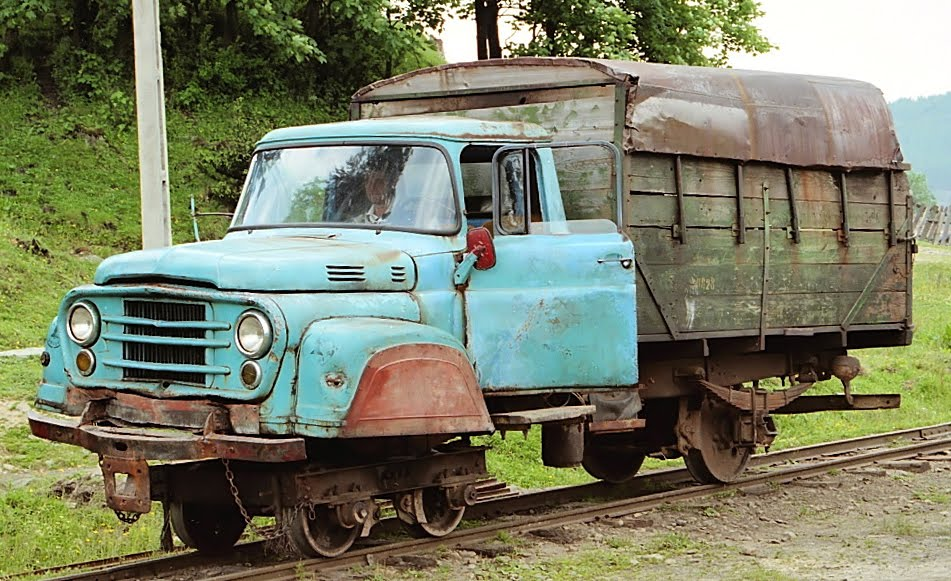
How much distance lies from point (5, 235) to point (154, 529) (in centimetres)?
1027

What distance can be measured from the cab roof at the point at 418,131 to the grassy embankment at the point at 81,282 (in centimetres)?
297

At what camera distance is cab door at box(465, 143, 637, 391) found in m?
8.55

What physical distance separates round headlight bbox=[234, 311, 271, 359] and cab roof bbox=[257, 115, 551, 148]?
177cm

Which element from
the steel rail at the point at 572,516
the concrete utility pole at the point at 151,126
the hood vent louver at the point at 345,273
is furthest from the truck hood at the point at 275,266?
the concrete utility pole at the point at 151,126

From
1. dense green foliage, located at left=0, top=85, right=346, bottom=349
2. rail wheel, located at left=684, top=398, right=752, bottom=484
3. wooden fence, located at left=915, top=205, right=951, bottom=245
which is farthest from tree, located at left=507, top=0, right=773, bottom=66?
wooden fence, located at left=915, top=205, right=951, bottom=245

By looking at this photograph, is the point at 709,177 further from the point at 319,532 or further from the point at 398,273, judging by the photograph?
the point at 319,532

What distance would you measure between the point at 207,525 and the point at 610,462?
160 inches

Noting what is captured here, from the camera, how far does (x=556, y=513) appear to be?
398 inches

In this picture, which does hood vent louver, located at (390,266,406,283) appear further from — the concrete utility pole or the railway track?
the concrete utility pole

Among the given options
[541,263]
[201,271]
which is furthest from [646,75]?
[201,271]

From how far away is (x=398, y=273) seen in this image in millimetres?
8062

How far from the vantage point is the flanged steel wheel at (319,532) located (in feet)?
26.5

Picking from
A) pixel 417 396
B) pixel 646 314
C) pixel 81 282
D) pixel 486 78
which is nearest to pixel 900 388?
pixel 646 314

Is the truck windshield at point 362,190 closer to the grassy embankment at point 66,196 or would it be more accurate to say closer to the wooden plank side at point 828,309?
the grassy embankment at point 66,196
